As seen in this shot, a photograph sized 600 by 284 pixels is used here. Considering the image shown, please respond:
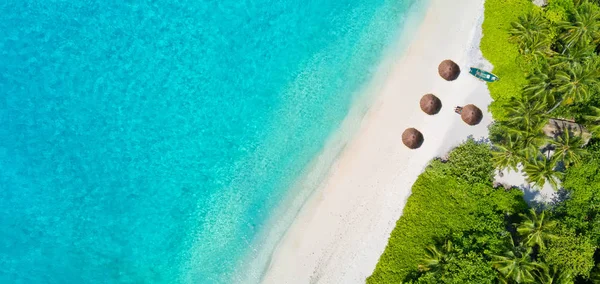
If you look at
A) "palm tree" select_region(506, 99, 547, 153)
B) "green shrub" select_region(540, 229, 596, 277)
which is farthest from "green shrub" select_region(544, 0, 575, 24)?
"green shrub" select_region(540, 229, 596, 277)

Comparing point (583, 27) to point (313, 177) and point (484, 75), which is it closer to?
point (484, 75)

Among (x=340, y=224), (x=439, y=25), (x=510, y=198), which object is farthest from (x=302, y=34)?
(x=510, y=198)

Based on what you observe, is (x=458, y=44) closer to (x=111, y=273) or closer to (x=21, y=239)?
(x=111, y=273)

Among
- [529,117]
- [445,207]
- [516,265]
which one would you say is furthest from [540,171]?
[445,207]

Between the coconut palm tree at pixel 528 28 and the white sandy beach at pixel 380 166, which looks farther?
the white sandy beach at pixel 380 166

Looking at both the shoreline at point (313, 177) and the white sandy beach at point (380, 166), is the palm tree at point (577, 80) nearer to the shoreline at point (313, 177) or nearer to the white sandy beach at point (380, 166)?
the white sandy beach at point (380, 166)

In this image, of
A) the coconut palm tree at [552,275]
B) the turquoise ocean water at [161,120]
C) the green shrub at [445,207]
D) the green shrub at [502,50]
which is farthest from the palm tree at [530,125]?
the turquoise ocean water at [161,120]
